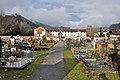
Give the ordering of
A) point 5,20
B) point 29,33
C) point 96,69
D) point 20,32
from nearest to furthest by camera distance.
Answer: point 96,69, point 5,20, point 20,32, point 29,33

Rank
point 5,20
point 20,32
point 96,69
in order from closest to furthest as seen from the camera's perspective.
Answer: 1. point 96,69
2. point 5,20
3. point 20,32

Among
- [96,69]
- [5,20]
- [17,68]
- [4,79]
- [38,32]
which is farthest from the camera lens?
[38,32]

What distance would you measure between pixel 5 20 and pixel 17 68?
60890 mm

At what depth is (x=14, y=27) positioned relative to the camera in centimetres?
8094

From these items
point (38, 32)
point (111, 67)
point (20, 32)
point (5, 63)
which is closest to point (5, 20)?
point (20, 32)

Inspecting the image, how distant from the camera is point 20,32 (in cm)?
8625

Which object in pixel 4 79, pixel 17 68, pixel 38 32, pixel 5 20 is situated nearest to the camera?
pixel 4 79

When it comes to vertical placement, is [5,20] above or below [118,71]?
above

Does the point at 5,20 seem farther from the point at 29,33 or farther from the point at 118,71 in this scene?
the point at 118,71

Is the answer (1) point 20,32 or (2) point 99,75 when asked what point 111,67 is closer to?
(2) point 99,75

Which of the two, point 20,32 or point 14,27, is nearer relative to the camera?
point 14,27

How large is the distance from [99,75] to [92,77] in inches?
25.9

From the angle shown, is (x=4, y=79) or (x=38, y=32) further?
(x=38, y=32)

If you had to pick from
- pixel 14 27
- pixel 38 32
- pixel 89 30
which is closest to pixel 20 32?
pixel 14 27
